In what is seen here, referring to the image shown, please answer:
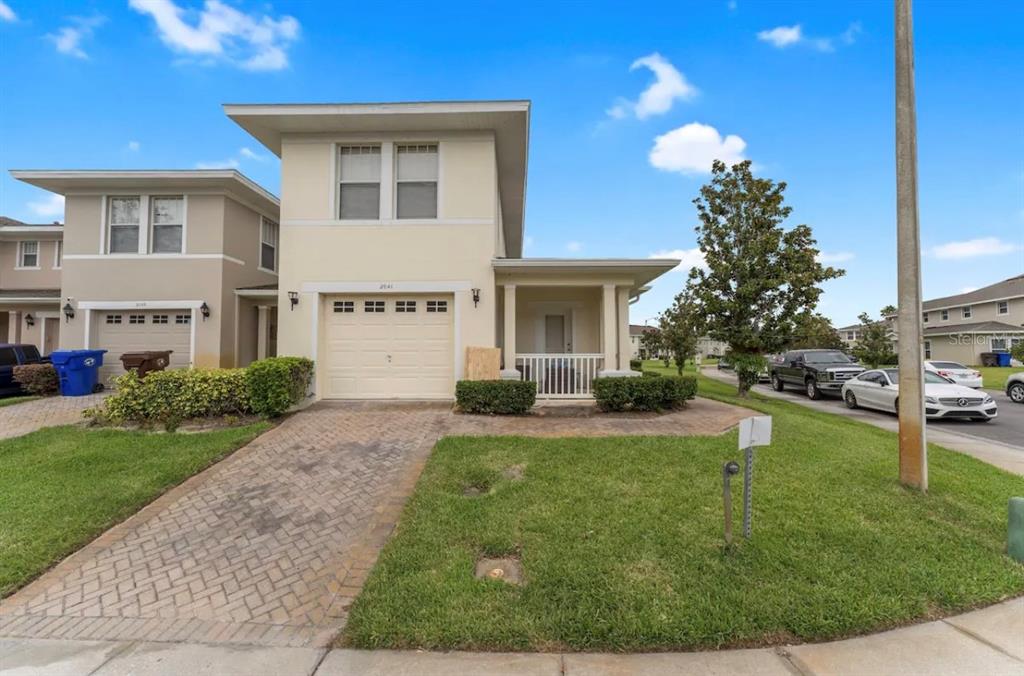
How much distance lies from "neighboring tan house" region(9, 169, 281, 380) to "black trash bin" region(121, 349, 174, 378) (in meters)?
0.57

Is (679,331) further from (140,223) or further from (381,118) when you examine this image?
(140,223)

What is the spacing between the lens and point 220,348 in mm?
11570

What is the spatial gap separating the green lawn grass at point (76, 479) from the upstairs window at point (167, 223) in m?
6.21

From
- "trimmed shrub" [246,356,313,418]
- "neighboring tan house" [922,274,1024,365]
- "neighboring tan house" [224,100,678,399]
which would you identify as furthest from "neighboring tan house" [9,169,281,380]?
"neighboring tan house" [922,274,1024,365]

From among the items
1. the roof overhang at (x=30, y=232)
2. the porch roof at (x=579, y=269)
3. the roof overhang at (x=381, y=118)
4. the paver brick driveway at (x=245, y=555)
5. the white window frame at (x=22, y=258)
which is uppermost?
the roof overhang at (x=381, y=118)

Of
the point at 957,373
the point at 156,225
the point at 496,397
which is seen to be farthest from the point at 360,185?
the point at 957,373

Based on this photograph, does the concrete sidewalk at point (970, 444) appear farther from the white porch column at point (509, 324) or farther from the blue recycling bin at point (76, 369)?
the blue recycling bin at point (76, 369)

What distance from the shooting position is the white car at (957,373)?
46.7 ft

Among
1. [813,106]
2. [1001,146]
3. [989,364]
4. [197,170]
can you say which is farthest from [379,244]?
[989,364]

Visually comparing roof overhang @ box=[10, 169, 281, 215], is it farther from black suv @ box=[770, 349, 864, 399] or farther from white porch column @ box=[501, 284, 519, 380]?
black suv @ box=[770, 349, 864, 399]

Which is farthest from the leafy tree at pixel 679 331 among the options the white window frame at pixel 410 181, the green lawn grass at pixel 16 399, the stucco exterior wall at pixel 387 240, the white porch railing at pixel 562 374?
the green lawn grass at pixel 16 399

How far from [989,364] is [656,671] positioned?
1689 inches

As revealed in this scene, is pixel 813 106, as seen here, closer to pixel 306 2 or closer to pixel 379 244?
pixel 379 244

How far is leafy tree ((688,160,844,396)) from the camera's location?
12.2m
